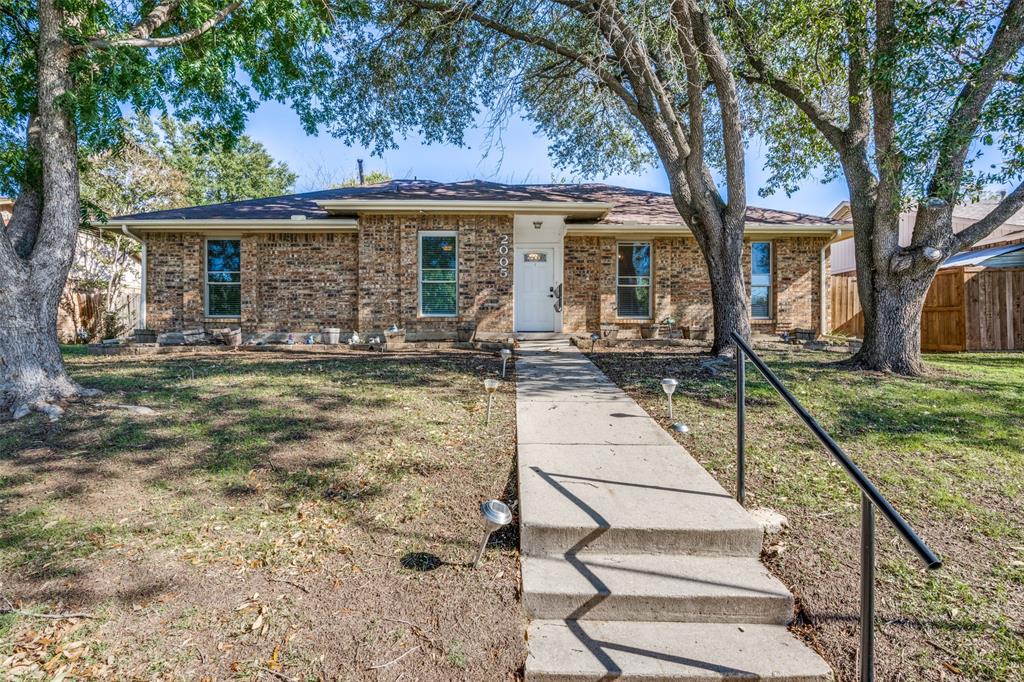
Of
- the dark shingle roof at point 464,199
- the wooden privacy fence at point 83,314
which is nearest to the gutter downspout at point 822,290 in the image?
the dark shingle roof at point 464,199

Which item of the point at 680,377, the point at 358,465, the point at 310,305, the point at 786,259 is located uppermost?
the point at 786,259

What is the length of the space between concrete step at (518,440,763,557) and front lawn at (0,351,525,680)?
248 mm

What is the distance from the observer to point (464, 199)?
446 inches

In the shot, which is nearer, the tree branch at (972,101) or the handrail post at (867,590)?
the handrail post at (867,590)

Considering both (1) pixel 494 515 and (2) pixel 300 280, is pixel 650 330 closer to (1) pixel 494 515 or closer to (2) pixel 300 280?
(2) pixel 300 280

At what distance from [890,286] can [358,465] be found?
7454mm

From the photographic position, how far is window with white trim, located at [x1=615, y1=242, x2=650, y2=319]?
12695 mm

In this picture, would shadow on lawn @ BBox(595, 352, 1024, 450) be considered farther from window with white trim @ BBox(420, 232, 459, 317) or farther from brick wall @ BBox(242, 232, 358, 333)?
brick wall @ BBox(242, 232, 358, 333)

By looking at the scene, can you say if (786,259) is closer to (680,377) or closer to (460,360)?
(680,377)

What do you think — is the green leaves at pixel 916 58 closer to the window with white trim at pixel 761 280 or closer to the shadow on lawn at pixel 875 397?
the shadow on lawn at pixel 875 397

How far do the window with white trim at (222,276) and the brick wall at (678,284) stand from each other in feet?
26.2

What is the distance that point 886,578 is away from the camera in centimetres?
271

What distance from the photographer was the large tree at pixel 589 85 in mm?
7664

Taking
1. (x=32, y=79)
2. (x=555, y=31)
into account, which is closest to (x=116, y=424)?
(x=32, y=79)
